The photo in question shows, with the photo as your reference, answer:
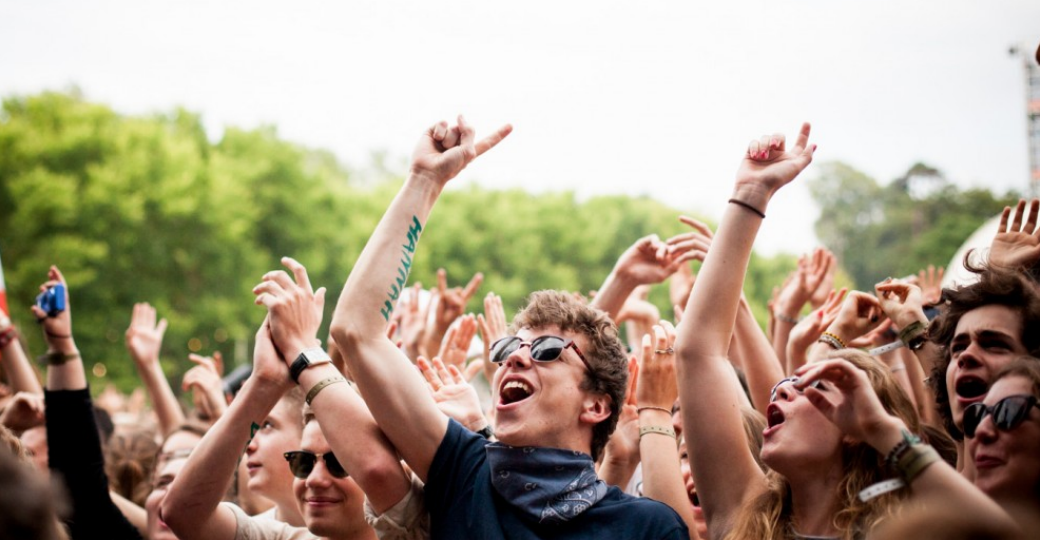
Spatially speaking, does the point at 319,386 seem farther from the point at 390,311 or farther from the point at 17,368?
the point at 17,368

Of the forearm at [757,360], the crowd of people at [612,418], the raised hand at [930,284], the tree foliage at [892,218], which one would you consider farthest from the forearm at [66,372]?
the tree foliage at [892,218]

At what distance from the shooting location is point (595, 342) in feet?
11.5

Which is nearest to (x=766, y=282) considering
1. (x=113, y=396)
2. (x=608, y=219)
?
(x=608, y=219)

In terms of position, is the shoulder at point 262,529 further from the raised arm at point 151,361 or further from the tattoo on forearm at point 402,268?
the raised arm at point 151,361

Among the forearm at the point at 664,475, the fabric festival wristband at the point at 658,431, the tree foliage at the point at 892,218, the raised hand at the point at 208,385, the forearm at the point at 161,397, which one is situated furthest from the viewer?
the tree foliage at the point at 892,218

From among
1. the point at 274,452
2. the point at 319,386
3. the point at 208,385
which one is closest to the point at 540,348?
the point at 319,386

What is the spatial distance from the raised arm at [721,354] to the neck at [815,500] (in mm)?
170

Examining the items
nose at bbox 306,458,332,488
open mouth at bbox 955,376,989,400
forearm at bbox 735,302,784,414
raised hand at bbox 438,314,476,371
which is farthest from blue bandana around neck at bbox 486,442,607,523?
raised hand at bbox 438,314,476,371

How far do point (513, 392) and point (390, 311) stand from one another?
0.49 metres

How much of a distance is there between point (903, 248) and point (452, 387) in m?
65.1

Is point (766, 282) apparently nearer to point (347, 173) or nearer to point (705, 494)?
point (347, 173)

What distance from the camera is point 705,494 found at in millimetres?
3373

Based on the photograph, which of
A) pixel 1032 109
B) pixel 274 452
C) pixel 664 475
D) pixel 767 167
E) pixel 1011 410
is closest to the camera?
pixel 1011 410

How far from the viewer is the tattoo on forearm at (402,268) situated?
10.6 feet
